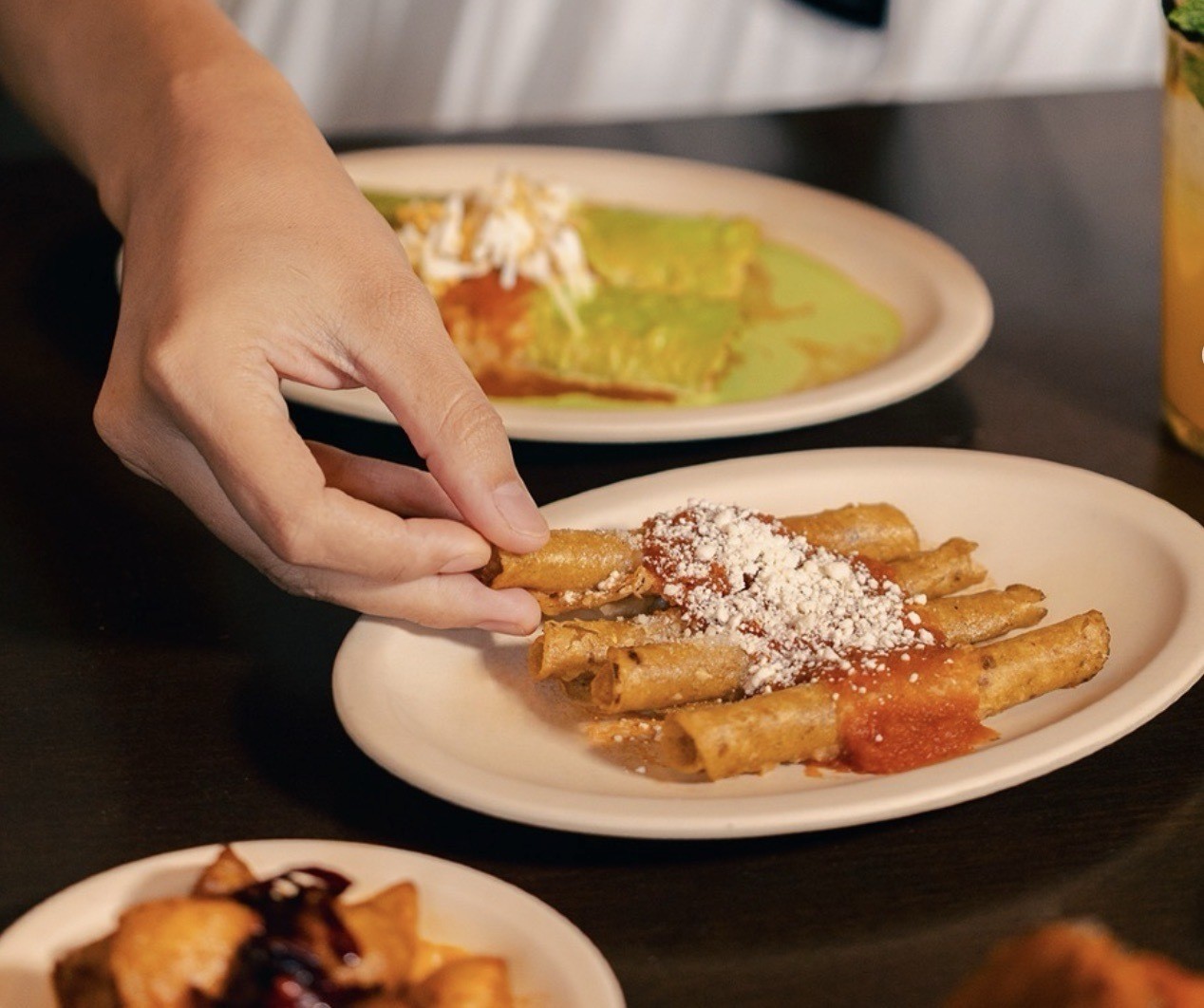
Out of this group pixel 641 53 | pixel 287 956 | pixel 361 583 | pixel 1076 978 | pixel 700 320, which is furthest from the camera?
pixel 641 53

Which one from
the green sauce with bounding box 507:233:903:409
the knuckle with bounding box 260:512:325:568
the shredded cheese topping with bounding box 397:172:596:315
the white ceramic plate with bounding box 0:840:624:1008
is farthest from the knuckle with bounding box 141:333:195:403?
the shredded cheese topping with bounding box 397:172:596:315

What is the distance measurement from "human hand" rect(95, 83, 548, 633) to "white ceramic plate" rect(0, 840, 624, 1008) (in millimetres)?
280

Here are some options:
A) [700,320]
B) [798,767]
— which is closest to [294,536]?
[798,767]

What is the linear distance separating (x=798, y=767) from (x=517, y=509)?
1.00 feet

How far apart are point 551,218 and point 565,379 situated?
305 mm

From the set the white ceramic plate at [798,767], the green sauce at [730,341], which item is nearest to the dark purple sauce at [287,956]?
the white ceramic plate at [798,767]

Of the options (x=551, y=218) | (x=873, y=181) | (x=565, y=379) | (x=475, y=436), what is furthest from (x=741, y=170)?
(x=475, y=436)

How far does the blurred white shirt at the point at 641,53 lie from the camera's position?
9.62ft

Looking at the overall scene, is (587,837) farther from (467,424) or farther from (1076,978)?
(1076,978)

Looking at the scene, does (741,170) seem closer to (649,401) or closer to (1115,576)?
(649,401)

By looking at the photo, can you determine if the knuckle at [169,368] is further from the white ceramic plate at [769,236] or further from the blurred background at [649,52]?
the blurred background at [649,52]

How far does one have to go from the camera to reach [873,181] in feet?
7.89

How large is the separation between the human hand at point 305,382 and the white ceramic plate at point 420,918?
0.92 feet

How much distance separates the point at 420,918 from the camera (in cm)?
93
